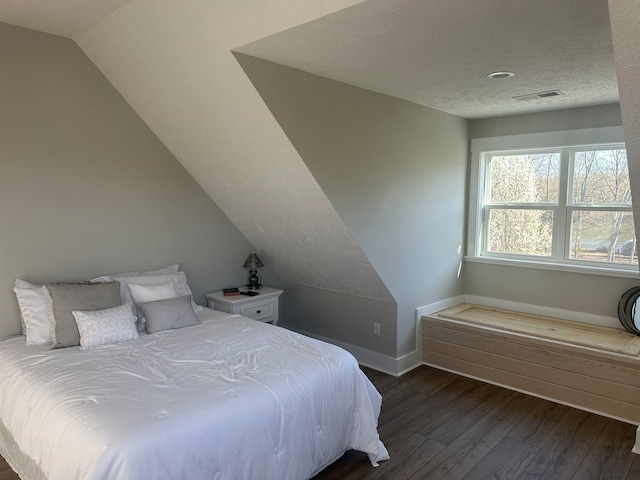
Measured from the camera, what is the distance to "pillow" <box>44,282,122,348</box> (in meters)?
2.69

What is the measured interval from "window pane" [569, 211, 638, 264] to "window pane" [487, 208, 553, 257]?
0.23 meters

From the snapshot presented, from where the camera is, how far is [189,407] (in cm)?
193

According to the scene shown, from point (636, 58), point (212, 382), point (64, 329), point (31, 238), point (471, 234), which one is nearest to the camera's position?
point (636, 58)

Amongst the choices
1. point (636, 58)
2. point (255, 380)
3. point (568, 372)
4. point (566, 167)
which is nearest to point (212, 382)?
point (255, 380)

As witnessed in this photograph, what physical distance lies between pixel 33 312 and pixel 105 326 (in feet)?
1.64

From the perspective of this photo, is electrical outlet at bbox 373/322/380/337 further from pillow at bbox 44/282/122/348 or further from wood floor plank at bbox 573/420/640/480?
pillow at bbox 44/282/122/348

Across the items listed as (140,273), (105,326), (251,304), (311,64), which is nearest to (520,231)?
(251,304)

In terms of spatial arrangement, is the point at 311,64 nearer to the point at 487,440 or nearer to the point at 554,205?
the point at 487,440

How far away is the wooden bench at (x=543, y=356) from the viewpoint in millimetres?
3031

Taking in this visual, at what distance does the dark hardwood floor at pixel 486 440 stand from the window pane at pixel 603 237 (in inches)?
55.5

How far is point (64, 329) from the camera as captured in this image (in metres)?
2.69

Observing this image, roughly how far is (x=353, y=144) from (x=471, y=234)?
2012 millimetres

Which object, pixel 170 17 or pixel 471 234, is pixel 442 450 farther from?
pixel 170 17

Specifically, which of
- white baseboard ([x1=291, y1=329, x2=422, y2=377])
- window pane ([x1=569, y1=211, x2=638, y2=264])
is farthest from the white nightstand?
window pane ([x1=569, y1=211, x2=638, y2=264])
